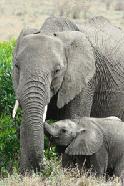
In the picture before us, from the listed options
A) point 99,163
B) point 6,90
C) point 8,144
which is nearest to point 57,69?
point 99,163

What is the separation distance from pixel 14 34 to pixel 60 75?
61.9ft

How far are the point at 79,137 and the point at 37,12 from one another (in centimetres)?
2702

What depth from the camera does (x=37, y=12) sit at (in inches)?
1382

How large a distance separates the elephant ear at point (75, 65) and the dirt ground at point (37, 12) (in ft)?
54.7

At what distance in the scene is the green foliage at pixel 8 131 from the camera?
950 cm

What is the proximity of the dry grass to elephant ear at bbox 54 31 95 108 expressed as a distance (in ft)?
2.32

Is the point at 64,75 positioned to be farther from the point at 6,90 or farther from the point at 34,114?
the point at 6,90

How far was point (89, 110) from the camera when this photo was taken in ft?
28.8

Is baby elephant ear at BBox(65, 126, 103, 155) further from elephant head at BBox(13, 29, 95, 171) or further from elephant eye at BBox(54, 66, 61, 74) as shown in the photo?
elephant eye at BBox(54, 66, 61, 74)

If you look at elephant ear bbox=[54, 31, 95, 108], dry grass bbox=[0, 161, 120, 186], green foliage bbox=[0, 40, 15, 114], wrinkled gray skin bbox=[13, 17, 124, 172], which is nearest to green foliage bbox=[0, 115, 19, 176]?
green foliage bbox=[0, 40, 15, 114]

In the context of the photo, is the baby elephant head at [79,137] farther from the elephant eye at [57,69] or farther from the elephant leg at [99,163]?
the elephant eye at [57,69]

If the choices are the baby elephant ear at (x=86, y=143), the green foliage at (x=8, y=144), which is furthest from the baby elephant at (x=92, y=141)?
the green foliage at (x=8, y=144)

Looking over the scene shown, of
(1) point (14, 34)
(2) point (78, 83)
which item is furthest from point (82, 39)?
(1) point (14, 34)

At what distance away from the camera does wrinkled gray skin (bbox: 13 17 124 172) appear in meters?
7.79
